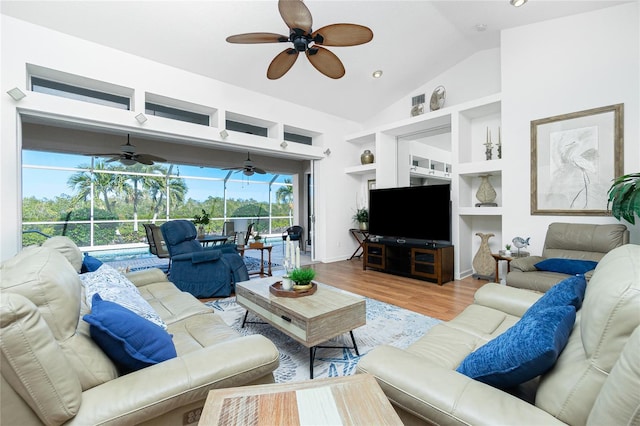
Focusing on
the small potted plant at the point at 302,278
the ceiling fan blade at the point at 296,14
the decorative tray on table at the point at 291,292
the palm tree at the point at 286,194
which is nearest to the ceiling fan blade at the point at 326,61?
the ceiling fan blade at the point at 296,14

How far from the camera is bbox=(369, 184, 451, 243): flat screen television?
14.3 ft

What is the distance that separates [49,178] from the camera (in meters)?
6.59

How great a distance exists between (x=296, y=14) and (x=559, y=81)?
3.65m

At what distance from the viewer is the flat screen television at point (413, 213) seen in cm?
437

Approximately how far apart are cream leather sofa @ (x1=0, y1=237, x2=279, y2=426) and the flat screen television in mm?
3812

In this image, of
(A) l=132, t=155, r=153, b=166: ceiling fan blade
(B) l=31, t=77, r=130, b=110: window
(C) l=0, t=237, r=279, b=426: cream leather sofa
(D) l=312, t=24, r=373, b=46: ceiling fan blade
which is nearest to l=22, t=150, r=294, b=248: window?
(A) l=132, t=155, r=153, b=166: ceiling fan blade

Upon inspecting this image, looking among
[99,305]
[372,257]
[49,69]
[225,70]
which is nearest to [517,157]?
[372,257]

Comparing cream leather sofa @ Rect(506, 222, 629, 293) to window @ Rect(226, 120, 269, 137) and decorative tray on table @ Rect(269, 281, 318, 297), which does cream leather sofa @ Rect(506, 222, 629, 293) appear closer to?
decorative tray on table @ Rect(269, 281, 318, 297)

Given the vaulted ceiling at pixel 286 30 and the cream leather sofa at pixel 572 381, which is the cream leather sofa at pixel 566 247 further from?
the vaulted ceiling at pixel 286 30

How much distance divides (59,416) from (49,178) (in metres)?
8.17

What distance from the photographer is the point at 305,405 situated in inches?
33.6

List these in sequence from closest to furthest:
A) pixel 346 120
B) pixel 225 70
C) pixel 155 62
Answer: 1. pixel 155 62
2. pixel 225 70
3. pixel 346 120

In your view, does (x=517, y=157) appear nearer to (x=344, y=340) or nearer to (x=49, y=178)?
(x=344, y=340)

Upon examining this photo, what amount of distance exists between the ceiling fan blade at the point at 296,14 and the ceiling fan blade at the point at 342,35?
0.14 meters
